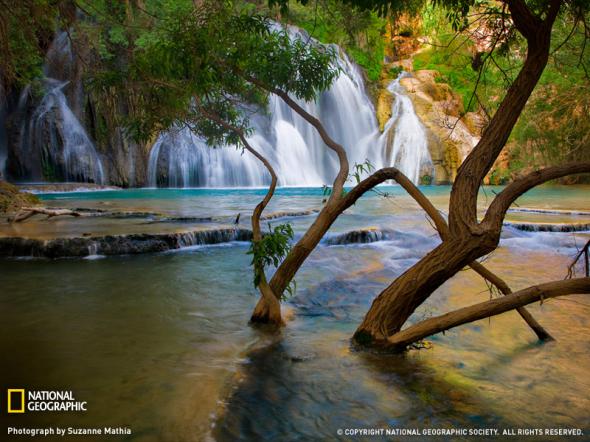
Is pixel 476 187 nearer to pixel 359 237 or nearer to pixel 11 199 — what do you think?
pixel 359 237

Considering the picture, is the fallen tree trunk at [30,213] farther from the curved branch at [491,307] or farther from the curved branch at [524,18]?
the curved branch at [524,18]

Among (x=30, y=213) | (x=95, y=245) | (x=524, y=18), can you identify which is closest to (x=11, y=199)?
(x=30, y=213)

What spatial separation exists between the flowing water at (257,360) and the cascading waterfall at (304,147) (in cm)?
2002

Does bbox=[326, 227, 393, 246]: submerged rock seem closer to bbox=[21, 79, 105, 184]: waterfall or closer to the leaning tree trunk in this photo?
the leaning tree trunk

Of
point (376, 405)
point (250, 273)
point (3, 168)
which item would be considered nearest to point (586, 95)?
point (250, 273)

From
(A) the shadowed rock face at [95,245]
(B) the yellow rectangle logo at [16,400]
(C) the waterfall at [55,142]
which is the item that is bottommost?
(B) the yellow rectangle logo at [16,400]

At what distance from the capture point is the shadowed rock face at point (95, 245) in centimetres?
973

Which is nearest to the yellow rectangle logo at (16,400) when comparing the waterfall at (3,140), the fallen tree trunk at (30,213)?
the fallen tree trunk at (30,213)

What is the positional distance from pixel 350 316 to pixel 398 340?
6.83ft

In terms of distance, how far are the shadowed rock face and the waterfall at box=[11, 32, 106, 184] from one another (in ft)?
56.1

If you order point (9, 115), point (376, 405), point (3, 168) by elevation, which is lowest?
point (376, 405)

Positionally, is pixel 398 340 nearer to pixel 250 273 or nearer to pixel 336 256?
pixel 250 273

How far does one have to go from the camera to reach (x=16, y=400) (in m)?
3.82

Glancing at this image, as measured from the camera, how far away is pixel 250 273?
29.2ft
